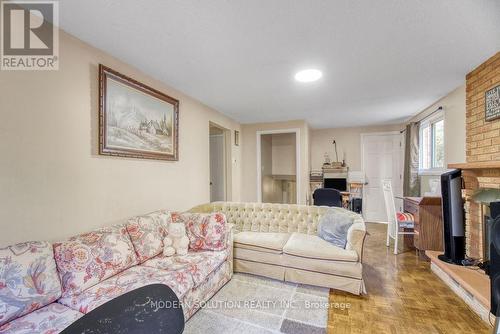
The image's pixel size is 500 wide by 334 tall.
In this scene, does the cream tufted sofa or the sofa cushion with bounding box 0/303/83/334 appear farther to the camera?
the cream tufted sofa

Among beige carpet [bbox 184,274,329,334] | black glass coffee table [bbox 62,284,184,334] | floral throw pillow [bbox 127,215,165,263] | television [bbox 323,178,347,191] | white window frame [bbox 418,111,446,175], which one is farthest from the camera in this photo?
television [bbox 323,178,347,191]

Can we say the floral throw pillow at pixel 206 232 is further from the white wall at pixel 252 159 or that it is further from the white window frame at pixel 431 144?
the white window frame at pixel 431 144

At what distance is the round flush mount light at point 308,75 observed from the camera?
2.44 metres

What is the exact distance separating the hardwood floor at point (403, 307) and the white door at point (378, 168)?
2586 millimetres

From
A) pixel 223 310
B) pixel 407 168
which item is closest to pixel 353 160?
pixel 407 168

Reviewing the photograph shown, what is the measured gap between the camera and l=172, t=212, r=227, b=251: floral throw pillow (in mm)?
2373

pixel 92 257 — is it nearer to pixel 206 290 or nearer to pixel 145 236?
pixel 145 236

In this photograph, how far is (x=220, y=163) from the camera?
476 cm

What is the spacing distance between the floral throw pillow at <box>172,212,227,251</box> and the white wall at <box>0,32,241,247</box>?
21.4 inches

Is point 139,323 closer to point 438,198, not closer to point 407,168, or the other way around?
point 438,198

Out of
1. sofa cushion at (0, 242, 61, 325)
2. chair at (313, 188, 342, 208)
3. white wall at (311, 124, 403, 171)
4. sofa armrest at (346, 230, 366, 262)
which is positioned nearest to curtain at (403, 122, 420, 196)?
white wall at (311, 124, 403, 171)

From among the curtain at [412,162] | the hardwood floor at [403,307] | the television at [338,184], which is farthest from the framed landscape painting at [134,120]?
the curtain at [412,162]

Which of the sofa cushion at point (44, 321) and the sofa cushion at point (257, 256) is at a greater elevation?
the sofa cushion at point (44, 321)

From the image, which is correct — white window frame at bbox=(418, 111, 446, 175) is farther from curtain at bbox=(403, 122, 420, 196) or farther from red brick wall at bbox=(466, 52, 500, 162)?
red brick wall at bbox=(466, 52, 500, 162)
